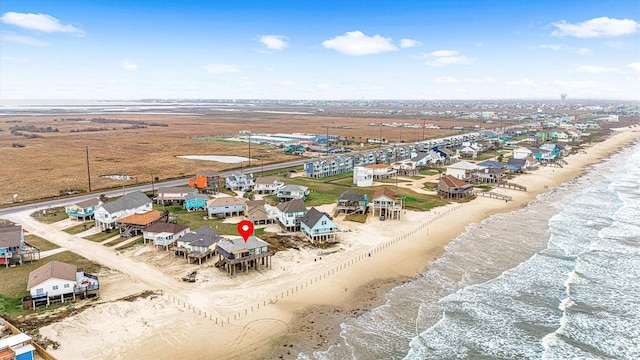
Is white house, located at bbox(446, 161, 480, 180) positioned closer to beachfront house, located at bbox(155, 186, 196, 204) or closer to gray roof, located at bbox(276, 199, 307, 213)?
gray roof, located at bbox(276, 199, 307, 213)

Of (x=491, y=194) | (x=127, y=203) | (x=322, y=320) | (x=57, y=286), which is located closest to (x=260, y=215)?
(x=127, y=203)

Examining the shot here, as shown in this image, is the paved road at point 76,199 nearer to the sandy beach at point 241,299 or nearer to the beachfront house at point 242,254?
the sandy beach at point 241,299

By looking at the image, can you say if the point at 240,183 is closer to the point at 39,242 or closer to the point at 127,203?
the point at 127,203

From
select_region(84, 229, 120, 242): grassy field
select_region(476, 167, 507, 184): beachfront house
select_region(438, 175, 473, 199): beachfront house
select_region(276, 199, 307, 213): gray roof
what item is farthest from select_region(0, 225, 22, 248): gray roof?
select_region(476, 167, 507, 184): beachfront house

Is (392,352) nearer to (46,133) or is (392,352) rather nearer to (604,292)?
(604,292)

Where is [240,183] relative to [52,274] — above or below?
above

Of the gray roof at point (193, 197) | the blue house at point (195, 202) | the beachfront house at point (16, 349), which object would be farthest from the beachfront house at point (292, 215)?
the beachfront house at point (16, 349)
